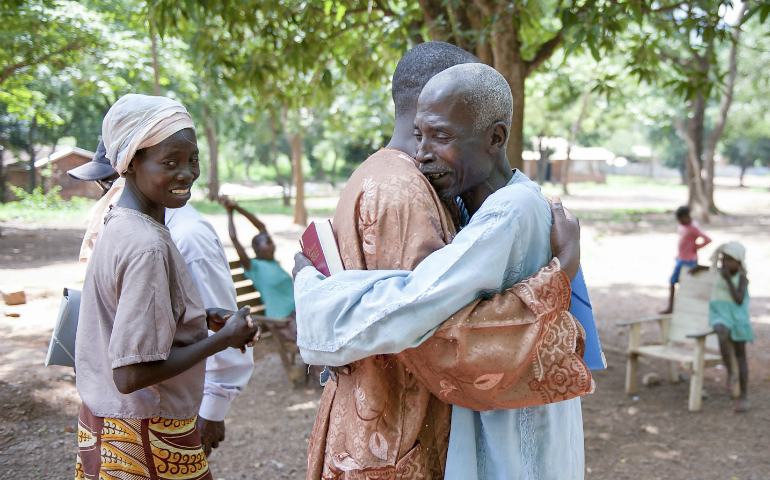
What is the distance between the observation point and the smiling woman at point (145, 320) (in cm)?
176

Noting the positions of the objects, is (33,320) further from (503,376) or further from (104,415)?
(503,376)

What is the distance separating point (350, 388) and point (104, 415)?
0.75 meters

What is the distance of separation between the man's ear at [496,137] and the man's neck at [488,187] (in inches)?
2.7

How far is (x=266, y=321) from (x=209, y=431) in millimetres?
3585

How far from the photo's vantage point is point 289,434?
5031 millimetres

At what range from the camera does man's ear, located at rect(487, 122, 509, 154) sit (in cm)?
167

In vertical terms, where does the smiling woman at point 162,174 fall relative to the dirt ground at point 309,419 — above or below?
above

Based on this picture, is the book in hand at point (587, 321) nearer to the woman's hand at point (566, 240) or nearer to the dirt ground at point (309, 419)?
the woman's hand at point (566, 240)

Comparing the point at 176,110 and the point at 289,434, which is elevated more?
the point at 176,110

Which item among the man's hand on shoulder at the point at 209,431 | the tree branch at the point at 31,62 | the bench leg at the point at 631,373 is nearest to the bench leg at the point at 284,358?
the bench leg at the point at 631,373

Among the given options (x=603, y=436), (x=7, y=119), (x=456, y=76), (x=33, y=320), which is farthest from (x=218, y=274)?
(x=7, y=119)

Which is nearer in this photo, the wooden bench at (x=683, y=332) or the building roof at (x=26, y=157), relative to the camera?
the wooden bench at (x=683, y=332)

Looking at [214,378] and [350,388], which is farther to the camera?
[214,378]

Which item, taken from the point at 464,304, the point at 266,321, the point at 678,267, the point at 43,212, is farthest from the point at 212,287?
the point at 43,212
